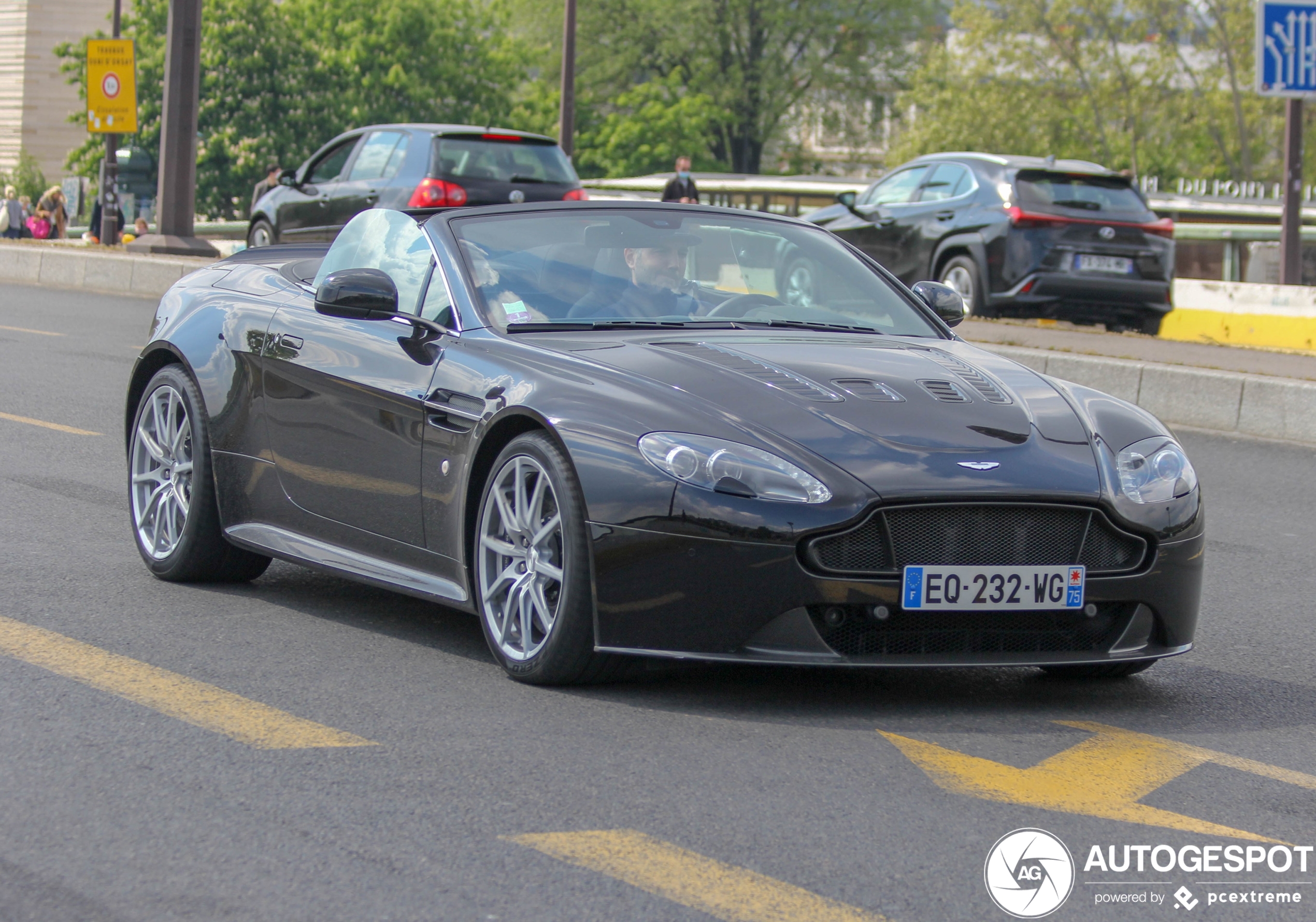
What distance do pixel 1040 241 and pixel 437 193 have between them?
560 cm

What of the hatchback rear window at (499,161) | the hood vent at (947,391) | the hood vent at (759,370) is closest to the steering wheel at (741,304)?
the hood vent at (759,370)

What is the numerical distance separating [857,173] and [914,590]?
287 ft

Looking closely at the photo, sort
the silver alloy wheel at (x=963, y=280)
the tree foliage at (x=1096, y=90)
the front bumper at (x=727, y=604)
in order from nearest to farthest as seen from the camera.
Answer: the front bumper at (x=727, y=604)
the silver alloy wheel at (x=963, y=280)
the tree foliage at (x=1096, y=90)

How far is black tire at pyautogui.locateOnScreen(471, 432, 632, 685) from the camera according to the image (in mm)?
4535

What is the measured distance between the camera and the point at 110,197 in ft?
115

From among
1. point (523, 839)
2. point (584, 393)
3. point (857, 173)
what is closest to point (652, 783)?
point (523, 839)

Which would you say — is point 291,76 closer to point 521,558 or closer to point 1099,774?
point 521,558

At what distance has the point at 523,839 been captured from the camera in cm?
348

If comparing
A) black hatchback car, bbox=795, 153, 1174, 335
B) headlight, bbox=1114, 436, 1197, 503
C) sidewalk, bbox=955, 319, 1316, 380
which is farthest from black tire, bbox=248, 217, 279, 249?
headlight, bbox=1114, 436, 1197, 503

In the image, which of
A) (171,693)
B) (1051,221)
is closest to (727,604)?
(171,693)

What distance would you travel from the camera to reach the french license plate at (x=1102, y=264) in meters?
16.4

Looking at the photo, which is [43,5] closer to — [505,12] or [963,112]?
[505,12]

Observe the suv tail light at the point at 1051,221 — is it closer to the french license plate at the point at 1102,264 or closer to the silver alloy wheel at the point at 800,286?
the french license plate at the point at 1102,264

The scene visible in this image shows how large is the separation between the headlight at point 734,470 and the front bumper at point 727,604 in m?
0.13
